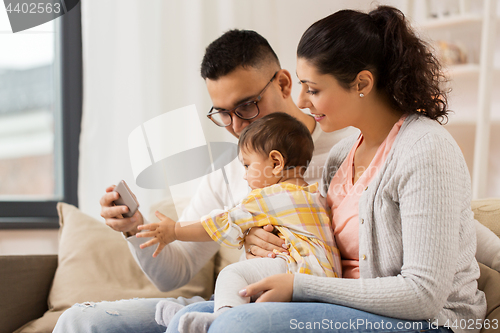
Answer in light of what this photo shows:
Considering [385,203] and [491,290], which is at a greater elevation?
[385,203]

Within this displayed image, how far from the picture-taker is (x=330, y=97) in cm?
96

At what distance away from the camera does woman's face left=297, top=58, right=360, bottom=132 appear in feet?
3.13

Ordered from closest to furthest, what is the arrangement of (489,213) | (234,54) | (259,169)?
(259,169)
(489,213)
(234,54)

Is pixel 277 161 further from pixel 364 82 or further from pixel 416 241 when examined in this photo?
pixel 416 241

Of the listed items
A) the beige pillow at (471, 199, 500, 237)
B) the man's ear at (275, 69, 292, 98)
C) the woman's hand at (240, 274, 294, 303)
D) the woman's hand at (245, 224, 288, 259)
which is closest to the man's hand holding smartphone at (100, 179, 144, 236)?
the woman's hand at (245, 224, 288, 259)

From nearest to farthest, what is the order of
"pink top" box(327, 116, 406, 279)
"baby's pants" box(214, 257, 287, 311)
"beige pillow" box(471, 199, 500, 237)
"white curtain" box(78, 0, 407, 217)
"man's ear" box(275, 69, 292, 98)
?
"baby's pants" box(214, 257, 287, 311)
"pink top" box(327, 116, 406, 279)
"beige pillow" box(471, 199, 500, 237)
"man's ear" box(275, 69, 292, 98)
"white curtain" box(78, 0, 407, 217)

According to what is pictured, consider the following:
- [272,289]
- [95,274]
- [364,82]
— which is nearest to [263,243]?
[272,289]

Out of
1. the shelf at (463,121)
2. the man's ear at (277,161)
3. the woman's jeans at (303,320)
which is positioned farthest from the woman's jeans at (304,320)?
the shelf at (463,121)

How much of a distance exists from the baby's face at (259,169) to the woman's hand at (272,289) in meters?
0.34

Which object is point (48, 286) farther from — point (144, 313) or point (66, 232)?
point (144, 313)

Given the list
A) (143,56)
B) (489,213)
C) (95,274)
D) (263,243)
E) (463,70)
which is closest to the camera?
(263,243)

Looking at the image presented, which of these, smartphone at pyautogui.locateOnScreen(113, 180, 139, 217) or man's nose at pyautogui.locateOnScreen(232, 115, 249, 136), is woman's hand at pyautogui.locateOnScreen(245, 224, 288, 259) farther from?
man's nose at pyautogui.locateOnScreen(232, 115, 249, 136)

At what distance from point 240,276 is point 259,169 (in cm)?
33

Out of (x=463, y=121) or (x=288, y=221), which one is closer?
(x=288, y=221)
